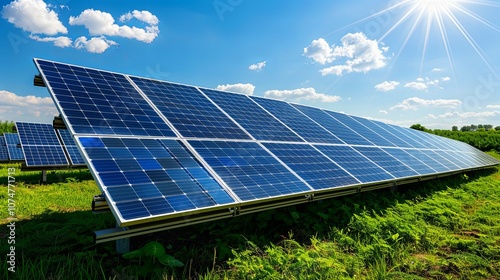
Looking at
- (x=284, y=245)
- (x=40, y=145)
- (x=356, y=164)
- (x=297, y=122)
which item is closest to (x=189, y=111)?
(x=284, y=245)

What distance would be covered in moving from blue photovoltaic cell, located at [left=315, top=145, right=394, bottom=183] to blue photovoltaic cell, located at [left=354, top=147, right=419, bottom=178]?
1.72 feet

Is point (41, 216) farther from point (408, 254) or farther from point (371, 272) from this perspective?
point (408, 254)

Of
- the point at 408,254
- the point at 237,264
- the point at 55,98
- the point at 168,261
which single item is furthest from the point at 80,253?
the point at 408,254

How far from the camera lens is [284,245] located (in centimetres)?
656

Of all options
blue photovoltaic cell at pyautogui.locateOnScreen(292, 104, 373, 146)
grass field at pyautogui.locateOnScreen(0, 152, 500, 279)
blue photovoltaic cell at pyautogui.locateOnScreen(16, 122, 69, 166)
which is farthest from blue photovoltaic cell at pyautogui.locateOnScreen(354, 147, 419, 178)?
blue photovoltaic cell at pyautogui.locateOnScreen(16, 122, 69, 166)

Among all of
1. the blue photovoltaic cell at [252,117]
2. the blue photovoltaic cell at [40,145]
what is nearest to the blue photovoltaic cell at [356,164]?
the blue photovoltaic cell at [252,117]

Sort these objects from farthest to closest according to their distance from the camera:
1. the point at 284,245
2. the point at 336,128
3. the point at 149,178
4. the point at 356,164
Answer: the point at 336,128, the point at 356,164, the point at 284,245, the point at 149,178

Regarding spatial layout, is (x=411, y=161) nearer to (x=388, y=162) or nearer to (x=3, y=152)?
(x=388, y=162)

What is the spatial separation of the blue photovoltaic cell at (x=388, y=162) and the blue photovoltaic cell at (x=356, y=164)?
1.72ft

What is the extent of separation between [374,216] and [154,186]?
6467 millimetres

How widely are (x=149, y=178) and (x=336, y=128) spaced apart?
11089 mm

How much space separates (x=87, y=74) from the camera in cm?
879

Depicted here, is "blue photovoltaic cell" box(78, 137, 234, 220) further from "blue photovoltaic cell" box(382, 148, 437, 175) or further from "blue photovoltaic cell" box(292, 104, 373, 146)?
"blue photovoltaic cell" box(382, 148, 437, 175)

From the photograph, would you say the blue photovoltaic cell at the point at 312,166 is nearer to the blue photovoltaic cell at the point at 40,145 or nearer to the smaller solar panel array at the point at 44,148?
the smaller solar panel array at the point at 44,148
